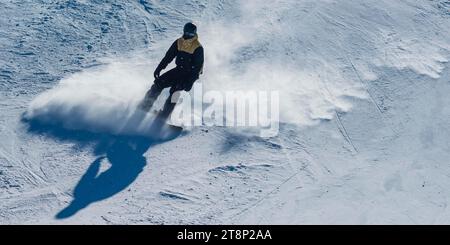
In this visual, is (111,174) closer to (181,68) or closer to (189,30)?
(181,68)

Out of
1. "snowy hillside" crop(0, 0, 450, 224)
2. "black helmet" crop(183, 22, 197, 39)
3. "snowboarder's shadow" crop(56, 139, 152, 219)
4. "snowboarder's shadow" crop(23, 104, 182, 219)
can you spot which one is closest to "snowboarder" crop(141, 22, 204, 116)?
"black helmet" crop(183, 22, 197, 39)

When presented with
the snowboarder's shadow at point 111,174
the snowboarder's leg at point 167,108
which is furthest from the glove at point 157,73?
the snowboarder's shadow at point 111,174

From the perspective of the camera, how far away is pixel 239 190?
9.25 m

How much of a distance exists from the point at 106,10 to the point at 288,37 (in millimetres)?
3727

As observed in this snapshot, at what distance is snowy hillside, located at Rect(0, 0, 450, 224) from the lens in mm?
9039

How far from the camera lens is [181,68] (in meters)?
10.1

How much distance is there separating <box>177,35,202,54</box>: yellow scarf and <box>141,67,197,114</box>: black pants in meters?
0.37

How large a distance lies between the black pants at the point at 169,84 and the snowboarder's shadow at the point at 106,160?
0.26 meters

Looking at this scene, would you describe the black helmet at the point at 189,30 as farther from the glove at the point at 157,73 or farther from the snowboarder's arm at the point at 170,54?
the glove at the point at 157,73

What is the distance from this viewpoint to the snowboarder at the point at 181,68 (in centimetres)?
982

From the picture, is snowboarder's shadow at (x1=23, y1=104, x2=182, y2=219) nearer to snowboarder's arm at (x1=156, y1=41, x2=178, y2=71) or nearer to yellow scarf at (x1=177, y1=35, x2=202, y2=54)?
snowboarder's arm at (x1=156, y1=41, x2=178, y2=71)

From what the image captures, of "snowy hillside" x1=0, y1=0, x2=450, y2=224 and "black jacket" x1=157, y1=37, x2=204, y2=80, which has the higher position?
"black jacket" x1=157, y1=37, x2=204, y2=80

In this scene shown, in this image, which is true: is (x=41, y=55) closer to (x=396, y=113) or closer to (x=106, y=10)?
(x=106, y=10)
